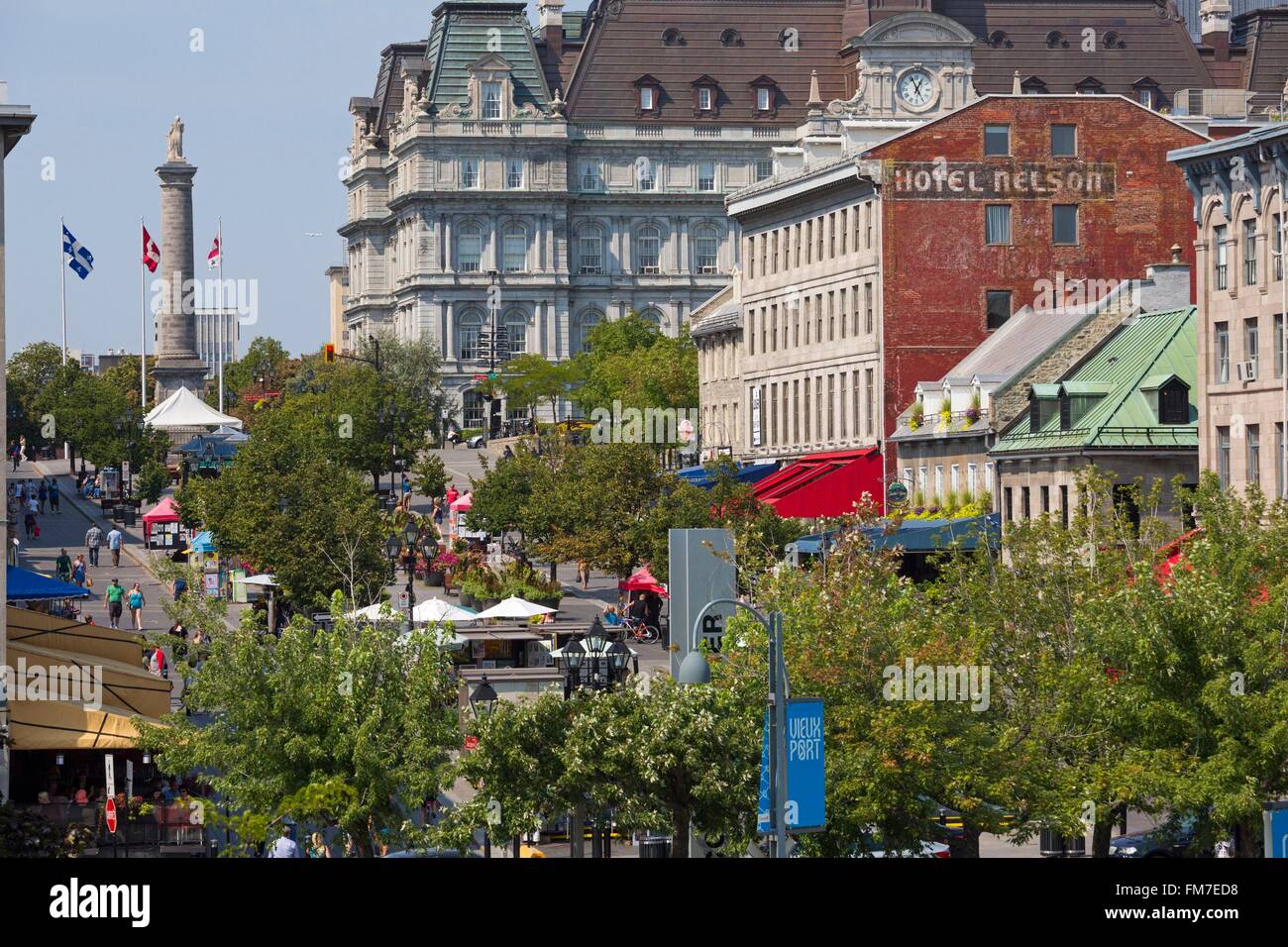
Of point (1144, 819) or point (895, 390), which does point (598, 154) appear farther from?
point (1144, 819)

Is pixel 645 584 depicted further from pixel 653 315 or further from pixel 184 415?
pixel 653 315

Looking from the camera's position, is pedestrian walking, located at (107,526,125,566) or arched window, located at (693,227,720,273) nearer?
pedestrian walking, located at (107,526,125,566)

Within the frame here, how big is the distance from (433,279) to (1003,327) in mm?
95201

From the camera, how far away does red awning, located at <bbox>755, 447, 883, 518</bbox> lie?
242 ft

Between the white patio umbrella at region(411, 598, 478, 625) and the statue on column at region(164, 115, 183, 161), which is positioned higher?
the statue on column at region(164, 115, 183, 161)

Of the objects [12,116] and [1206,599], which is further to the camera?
[12,116]

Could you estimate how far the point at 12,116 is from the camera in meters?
35.8

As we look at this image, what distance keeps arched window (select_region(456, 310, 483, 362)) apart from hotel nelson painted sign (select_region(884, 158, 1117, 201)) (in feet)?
303

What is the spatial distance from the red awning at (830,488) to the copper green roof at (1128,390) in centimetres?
1144

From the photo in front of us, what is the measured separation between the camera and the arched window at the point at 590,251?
17012cm

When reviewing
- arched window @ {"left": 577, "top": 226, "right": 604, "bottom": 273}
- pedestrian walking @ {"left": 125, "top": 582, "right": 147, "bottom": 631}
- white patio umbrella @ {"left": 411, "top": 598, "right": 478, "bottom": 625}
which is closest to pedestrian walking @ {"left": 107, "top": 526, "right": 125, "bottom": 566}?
pedestrian walking @ {"left": 125, "top": 582, "right": 147, "bottom": 631}

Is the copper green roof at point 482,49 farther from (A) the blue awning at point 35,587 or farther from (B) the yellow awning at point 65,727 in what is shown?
(B) the yellow awning at point 65,727

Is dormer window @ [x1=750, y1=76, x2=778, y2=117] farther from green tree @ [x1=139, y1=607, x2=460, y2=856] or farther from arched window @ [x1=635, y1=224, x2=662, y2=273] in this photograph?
green tree @ [x1=139, y1=607, x2=460, y2=856]
